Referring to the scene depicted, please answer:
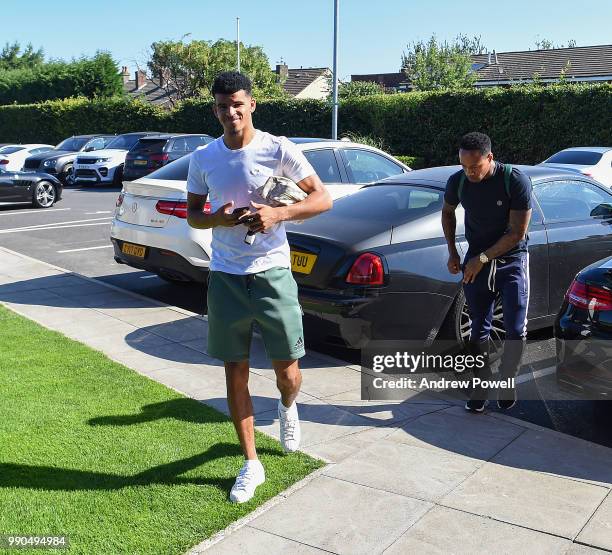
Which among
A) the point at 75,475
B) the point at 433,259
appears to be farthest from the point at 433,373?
the point at 75,475

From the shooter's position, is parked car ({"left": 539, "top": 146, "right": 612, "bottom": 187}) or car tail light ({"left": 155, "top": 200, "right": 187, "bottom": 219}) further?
parked car ({"left": 539, "top": 146, "right": 612, "bottom": 187})

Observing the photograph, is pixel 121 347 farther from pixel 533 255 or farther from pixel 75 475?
pixel 533 255

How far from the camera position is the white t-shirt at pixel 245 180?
12.1 ft

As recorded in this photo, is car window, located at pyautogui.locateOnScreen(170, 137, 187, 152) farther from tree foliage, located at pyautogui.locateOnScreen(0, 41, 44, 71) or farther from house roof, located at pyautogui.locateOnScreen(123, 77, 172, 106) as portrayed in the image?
tree foliage, located at pyautogui.locateOnScreen(0, 41, 44, 71)

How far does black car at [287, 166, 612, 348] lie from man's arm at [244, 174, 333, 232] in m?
1.91

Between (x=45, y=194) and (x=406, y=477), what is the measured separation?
51.7 ft

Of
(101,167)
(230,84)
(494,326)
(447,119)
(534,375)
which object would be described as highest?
(447,119)

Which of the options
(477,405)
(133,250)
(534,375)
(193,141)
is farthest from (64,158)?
(477,405)

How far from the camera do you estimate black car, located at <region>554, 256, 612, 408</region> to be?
4484 millimetres

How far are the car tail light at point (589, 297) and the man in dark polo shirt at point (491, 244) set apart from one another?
0.32m

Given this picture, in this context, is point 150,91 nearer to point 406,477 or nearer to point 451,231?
point 451,231

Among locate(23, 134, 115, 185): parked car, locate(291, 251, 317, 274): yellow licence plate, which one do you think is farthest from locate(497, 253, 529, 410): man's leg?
locate(23, 134, 115, 185): parked car

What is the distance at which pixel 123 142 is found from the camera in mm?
24453

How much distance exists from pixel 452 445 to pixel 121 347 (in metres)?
3.17
